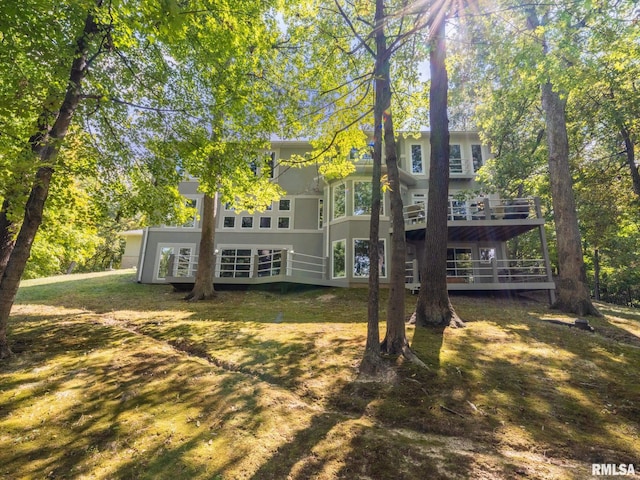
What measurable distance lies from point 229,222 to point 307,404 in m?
16.2

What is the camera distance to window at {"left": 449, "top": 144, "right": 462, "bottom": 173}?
19.1 metres

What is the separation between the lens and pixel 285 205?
1955cm

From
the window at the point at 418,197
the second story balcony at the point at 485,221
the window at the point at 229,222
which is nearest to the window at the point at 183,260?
the window at the point at 229,222

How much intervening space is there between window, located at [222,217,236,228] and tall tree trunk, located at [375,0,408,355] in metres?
14.2

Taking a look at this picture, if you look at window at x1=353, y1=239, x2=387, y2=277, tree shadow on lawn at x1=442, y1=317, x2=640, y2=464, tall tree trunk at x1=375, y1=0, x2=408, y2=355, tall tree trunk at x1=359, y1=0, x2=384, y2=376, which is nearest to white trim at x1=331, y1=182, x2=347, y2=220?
window at x1=353, y1=239, x2=387, y2=277

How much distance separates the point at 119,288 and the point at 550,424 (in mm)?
18890

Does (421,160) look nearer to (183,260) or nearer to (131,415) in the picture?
(183,260)

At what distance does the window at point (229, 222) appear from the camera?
63.9ft

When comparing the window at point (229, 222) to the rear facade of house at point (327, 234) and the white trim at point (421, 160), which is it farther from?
the white trim at point (421, 160)

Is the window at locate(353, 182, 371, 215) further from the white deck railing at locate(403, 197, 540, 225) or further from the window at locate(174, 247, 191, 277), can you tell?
the window at locate(174, 247, 191, 277)

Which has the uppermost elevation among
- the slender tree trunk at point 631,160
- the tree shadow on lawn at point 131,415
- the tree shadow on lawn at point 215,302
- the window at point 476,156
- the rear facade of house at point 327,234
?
the window at point 476,156

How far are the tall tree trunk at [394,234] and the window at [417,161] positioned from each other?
12.9m

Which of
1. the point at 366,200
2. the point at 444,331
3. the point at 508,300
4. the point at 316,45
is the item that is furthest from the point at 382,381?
the point at 366,200

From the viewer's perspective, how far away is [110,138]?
8.20m
